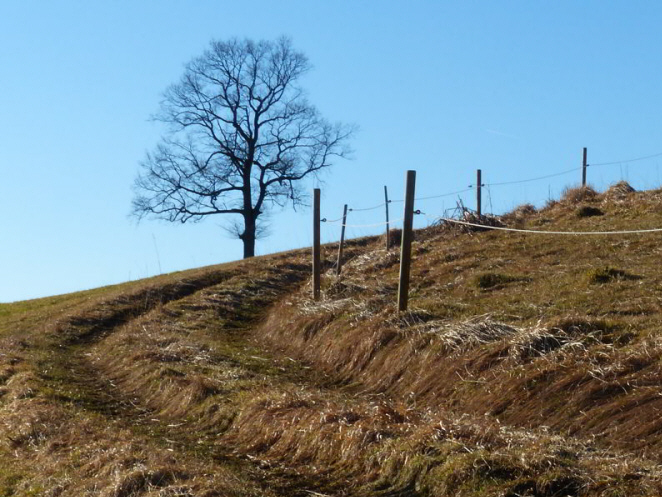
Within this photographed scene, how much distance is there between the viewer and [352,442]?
27.2ft

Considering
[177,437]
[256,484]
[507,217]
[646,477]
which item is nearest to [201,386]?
[177,437]

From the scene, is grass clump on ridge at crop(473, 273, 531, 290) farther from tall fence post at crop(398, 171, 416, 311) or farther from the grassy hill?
tall fence post at crop(398, 171, 416, 311)

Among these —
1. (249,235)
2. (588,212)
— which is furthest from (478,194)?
(249,235)

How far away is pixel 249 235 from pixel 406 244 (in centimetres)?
2787

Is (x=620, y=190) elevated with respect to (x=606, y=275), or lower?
elevated

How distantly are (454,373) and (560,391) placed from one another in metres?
1.77

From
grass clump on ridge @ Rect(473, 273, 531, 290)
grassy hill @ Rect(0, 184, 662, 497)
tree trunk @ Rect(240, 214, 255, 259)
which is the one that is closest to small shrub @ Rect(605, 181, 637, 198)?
grassy hill @ Rect(0, 184, 662, 497)

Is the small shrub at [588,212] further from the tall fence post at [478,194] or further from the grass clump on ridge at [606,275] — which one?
the grass clump on ridge at [606,275]

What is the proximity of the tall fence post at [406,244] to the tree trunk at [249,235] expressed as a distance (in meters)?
27.0

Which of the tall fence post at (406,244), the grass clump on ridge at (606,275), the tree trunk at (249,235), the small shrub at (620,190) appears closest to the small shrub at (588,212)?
the small shrub at (620,190)

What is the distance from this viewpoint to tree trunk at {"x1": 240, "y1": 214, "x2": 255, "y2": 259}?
40281 millimetres

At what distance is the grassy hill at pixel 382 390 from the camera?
297 inches

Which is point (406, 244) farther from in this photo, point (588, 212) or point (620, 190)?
point (620, 190)

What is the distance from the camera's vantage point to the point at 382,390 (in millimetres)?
11352
